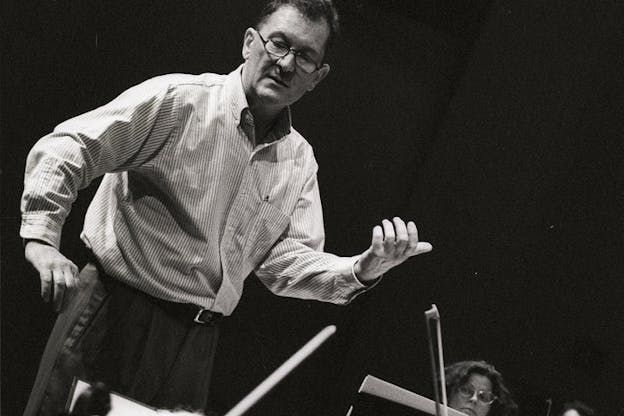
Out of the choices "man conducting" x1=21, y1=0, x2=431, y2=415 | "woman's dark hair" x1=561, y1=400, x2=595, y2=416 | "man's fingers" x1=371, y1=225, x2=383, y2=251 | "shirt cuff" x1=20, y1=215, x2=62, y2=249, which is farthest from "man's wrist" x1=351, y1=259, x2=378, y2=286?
"woman's dark hair" x1=561, y1=400, x2=595, y2=416

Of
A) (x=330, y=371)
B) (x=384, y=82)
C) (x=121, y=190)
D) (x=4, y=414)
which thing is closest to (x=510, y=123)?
(x=384, y=82)

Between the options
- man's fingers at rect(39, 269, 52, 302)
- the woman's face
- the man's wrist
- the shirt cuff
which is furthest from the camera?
the woman's face

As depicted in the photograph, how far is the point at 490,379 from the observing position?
9.04 feet

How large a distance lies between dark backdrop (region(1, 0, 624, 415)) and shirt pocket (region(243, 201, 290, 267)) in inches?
33.4

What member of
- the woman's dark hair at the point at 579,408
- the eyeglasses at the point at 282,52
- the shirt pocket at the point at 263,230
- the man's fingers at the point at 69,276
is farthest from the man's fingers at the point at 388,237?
the woman's dark hair at the point at 579,408

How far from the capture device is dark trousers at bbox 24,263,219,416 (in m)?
1.54

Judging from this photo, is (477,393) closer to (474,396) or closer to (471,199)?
(474,396)

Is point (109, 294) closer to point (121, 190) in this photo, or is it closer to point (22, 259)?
point (121, 190)

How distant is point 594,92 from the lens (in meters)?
2.84

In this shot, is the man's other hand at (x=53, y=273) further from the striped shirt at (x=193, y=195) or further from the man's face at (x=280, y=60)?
the man's face at (x=280, y=60)

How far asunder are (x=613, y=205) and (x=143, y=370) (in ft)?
6.45

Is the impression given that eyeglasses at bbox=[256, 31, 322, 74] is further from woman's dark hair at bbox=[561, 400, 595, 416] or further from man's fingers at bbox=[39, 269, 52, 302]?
woman's dark hair at bbox=[561, 400, 595, 416]

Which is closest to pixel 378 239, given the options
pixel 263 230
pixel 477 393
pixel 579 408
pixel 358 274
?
pixel 358 274

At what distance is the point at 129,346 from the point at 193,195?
0.35 meters
